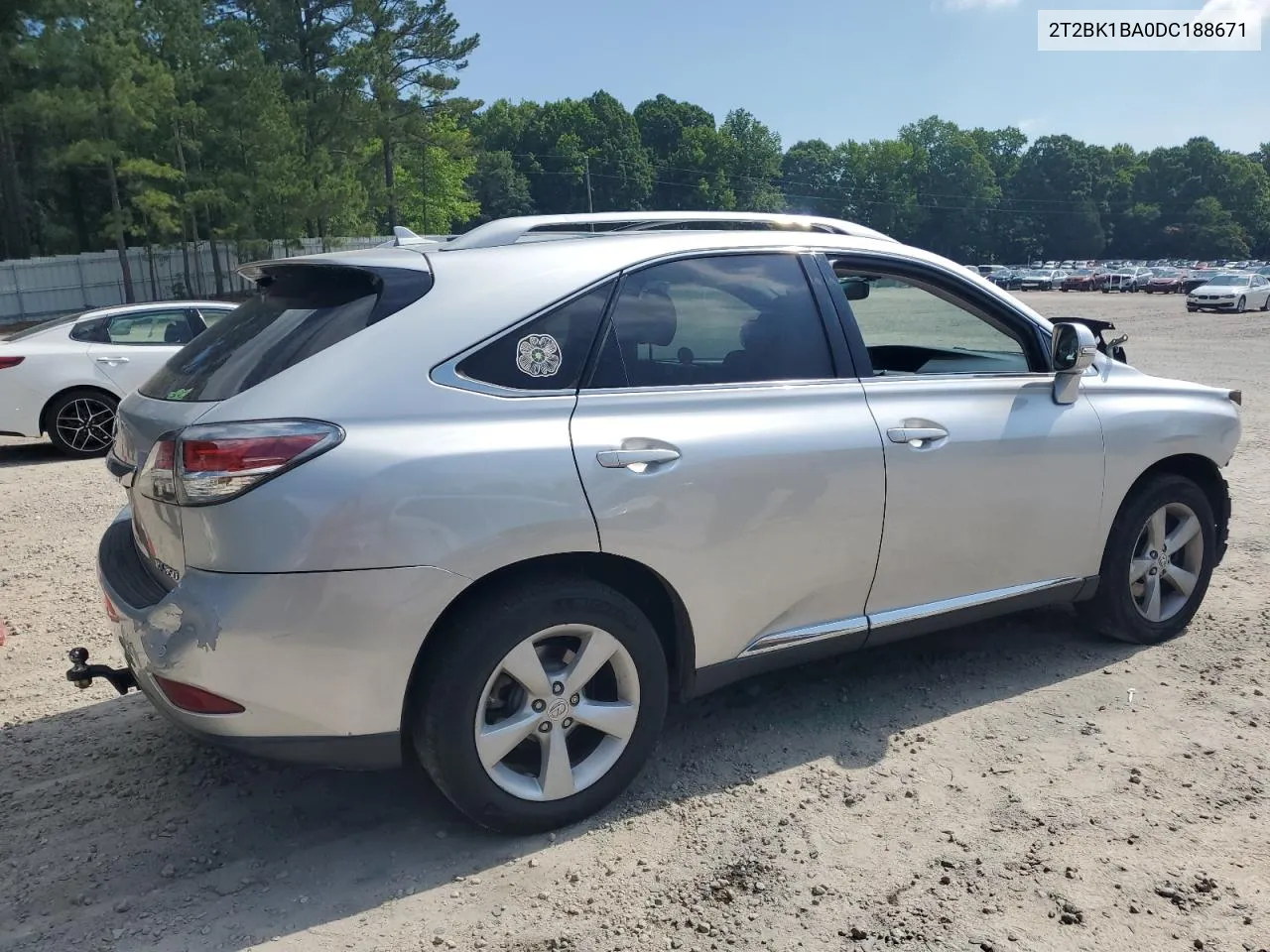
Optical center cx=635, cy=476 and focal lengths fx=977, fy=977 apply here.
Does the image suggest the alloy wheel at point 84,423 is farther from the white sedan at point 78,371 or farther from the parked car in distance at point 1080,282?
the parked car in distance at point 1080,282

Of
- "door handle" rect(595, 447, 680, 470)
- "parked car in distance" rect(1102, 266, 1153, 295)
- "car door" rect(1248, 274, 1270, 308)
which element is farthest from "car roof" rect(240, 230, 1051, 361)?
"parked car in distance" rect(1102, 266, 1153, 295)

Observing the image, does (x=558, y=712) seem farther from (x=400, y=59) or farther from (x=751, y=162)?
(x=751, y=162)

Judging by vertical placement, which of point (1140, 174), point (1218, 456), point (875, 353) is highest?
point (1140, 174)

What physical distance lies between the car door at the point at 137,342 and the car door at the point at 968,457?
755 cm

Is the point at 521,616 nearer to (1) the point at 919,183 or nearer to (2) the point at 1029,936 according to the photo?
(2) the point at 1029,936

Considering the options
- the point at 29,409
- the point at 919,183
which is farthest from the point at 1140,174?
the point at 29,409

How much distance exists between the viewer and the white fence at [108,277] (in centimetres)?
3450

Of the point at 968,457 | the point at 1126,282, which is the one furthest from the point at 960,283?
the point at 1126,282

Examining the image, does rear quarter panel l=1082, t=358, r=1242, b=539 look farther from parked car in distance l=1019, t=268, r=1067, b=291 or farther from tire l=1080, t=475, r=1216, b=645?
parked car in distance l=1019, t=268, r=1067, b=291

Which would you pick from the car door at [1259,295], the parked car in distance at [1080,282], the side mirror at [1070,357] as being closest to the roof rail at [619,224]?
the side mirror at [1070,357]

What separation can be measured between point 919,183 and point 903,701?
151464mm

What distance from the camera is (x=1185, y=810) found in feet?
10.2

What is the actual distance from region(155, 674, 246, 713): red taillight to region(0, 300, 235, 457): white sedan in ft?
23.1

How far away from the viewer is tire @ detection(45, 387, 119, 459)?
923 cm
